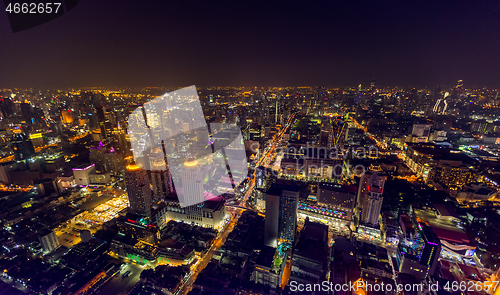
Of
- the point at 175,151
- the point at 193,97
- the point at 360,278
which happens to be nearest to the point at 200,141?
the point at 175,151

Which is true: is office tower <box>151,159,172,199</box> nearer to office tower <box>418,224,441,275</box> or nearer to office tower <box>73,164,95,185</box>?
office tower <box>73,164,95,185</box>

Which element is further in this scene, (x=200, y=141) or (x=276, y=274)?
(x=200, y=141)

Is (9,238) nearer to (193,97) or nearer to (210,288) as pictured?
(210,288)

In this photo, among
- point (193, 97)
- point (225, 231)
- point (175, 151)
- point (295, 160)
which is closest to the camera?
point (225, 231)

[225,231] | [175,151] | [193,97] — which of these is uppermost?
[193,97]

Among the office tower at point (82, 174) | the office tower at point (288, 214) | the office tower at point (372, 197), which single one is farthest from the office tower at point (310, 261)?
the office tower at point (82, 174)

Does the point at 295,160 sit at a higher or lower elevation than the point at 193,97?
lower

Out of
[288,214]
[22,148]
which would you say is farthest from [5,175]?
[288,214]

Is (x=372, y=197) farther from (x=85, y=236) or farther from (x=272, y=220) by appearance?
(x=85, y=236)
